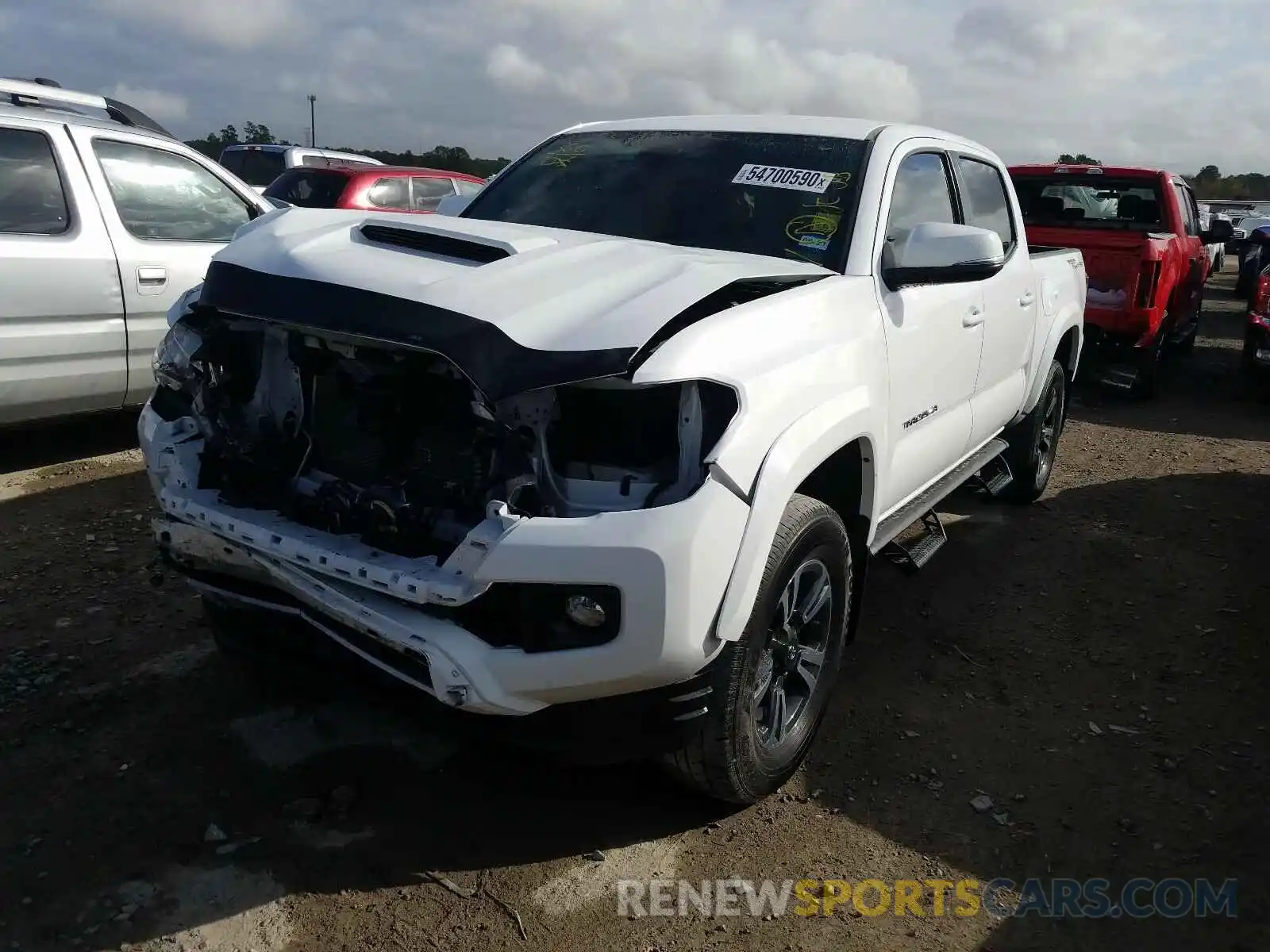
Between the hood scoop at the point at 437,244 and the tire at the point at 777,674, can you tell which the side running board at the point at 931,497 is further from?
the hood scoop at the point at 437,244

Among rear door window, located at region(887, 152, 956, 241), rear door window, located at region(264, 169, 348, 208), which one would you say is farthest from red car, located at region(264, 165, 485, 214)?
rear door window, located at region(887, 152, 956, 241)

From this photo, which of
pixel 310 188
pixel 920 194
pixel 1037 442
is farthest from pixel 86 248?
pixel 310 188

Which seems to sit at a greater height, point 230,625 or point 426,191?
point 426,191

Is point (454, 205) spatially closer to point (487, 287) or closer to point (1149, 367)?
point (487, 287)

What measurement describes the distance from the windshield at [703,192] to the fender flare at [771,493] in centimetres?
76

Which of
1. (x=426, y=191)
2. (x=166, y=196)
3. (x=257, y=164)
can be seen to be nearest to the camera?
(x=166, y=196)

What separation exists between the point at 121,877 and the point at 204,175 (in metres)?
4.60

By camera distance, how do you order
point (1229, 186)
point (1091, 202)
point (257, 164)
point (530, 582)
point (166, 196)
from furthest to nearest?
point (1229, 186), point (257, 164), point (1091, 202), point (166, 196), point (530, 582)

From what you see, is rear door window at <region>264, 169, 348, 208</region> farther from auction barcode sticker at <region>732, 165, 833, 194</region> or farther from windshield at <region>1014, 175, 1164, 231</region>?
auction barcode sticker at <region>732, 165, 833, 194</region>

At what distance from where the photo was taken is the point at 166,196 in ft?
18.5

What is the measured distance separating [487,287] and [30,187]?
383 centimetres

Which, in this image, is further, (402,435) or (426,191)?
(426,191)

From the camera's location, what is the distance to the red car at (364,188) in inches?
391

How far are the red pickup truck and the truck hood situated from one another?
6317mm
